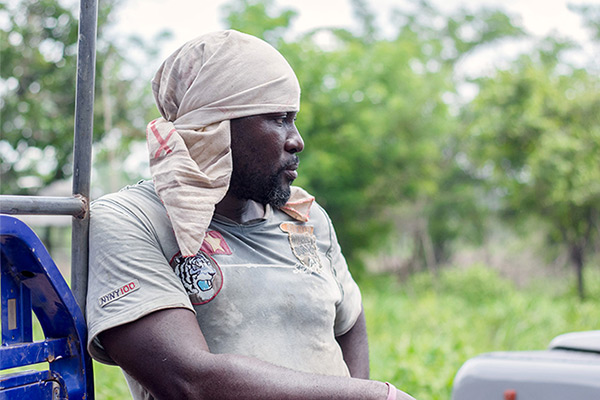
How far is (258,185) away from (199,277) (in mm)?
277

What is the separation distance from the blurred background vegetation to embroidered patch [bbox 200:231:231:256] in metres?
3.92

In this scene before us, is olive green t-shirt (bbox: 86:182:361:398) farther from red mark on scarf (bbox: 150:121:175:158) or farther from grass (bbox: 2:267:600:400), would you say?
grass (bbox: 2:267:600:400)

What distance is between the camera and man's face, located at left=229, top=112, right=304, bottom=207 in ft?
5.15

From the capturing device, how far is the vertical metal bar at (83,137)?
4.54ft

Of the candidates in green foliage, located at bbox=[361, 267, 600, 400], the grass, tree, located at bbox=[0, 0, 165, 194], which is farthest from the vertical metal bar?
tree, located at bbox=[0, 0, 165, 194]

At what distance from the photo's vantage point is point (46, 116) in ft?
34.3

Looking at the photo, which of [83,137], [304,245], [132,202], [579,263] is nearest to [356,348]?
[304,245]

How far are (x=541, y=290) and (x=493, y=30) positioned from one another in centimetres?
1265

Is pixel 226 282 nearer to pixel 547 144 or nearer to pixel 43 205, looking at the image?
pixel 43 205

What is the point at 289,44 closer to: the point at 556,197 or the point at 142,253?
the point at 556,197

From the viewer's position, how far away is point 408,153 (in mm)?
15352

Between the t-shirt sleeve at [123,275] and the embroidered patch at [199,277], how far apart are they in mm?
50

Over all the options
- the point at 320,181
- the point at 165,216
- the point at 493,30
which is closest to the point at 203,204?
the point at 165,216

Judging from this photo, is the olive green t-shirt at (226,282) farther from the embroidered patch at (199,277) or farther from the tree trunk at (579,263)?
the tree trunk at (579,263)
